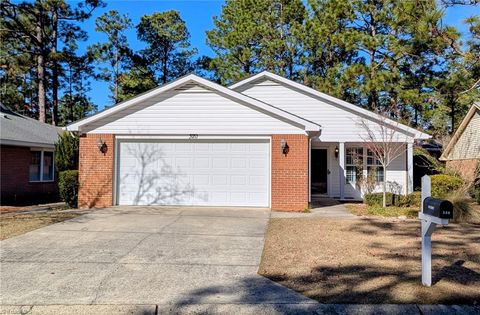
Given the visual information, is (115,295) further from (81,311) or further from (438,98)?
(438,98)

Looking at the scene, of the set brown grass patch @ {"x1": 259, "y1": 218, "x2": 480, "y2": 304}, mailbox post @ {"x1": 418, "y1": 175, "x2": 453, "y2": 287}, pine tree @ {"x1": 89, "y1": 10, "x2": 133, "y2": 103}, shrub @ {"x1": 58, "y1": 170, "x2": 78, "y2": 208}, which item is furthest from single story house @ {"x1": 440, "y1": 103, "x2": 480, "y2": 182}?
pine tree @ {"x1": 89, "y1": 10, "x2": 133, "y2": 103}

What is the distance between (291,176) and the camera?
11.8 m

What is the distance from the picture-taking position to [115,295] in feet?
15.4

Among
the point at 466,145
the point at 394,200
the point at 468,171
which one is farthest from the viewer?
the point at 466,145

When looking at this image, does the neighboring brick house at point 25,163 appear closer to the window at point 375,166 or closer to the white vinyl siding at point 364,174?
the white vinyl siding at point 364,174

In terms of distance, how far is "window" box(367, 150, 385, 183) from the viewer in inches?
620

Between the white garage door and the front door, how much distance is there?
5.14 meters

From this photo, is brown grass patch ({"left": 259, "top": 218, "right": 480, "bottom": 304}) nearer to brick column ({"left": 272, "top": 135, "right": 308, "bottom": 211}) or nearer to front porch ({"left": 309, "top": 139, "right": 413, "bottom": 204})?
brick column ({"left": 272, "top": 135, "right": 308, "bottom": 211})

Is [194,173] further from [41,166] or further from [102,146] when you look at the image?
[41,166]

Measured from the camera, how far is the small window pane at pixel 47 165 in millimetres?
17167

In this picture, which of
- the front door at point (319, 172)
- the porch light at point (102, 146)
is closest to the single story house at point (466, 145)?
the front door at point (319, 172)

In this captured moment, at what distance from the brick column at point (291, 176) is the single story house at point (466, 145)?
8.40 metres

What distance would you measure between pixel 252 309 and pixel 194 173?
835cm

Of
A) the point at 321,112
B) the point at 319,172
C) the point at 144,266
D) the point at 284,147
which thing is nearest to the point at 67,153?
the point at 284,147
